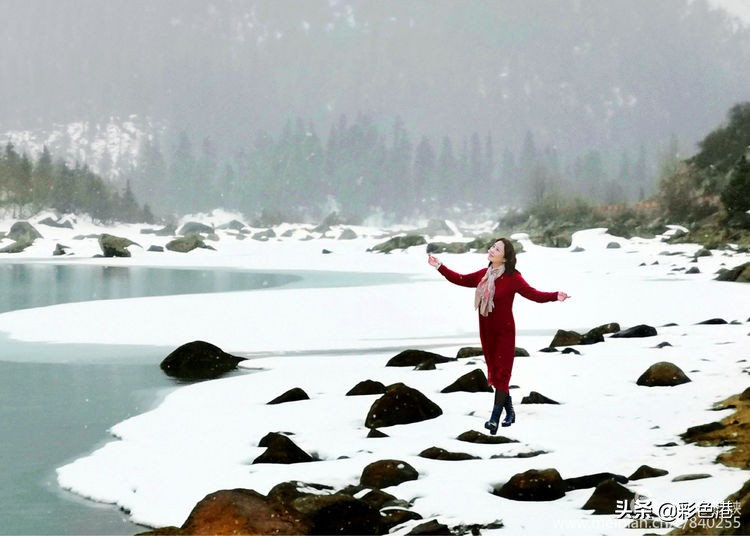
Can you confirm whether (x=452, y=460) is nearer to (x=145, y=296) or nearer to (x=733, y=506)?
(x=733, y=506)

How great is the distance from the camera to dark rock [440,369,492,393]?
47.2 feet

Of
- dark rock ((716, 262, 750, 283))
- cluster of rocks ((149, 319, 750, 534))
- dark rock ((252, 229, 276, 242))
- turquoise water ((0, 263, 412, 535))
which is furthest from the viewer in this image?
dark rock ((252, 229, 276, 242))

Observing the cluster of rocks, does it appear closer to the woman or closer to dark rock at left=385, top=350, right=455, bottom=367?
the woman

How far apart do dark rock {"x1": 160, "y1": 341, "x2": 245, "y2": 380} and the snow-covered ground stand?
697 millimetres

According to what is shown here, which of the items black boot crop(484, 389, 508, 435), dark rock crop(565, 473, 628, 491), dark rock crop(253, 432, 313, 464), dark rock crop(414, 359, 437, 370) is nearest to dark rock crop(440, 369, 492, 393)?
dark rock crop(414, 359, 437, 370)

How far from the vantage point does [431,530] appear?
7.89 meters

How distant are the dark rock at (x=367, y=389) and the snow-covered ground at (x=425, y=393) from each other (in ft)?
1.22

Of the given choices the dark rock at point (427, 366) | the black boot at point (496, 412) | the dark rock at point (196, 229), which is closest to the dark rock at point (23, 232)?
the dark rock at point (196, 229)

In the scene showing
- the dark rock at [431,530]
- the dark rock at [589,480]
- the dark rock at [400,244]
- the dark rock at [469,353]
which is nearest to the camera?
the dark rock at [431,530]

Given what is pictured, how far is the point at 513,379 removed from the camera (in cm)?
1547

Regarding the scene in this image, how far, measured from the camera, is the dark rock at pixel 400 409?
12359 millimetres

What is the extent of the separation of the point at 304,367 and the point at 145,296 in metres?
19.3

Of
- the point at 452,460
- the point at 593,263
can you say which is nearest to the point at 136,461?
the point at 452,460

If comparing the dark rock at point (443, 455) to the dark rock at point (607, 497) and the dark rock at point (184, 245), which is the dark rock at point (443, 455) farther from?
the dark rock at point (184, 245)
